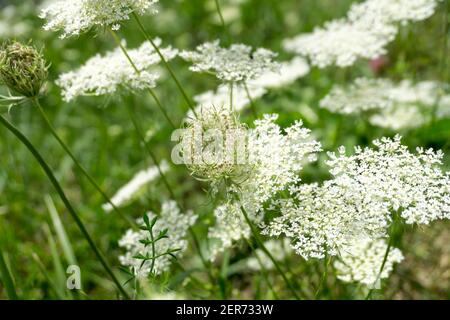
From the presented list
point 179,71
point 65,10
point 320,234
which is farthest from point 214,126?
point 179,71

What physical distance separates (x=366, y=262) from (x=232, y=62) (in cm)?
102

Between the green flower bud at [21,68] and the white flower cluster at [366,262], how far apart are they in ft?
4.55

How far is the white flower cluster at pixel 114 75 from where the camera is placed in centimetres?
250

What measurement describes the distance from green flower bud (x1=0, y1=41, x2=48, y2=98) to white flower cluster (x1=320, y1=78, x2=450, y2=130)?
182cm

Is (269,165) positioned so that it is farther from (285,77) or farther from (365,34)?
(285,77)

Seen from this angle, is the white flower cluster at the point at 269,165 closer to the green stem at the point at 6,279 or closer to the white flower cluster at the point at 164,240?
the white flower cluster at the point at 164,240

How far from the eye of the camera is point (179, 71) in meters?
5.61

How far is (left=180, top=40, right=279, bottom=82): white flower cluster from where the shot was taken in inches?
95.8

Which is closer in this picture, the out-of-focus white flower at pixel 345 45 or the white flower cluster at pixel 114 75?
the white flower cluster at pixel 114 75

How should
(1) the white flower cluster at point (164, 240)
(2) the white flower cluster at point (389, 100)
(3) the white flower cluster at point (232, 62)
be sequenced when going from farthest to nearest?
1. (2) the white flower cluster at point (389, 100)
2. (1) the white flower cluster at point (164, 240)
3. (3) the white flower cluster at point (232, 62)

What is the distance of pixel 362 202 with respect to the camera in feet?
6.33

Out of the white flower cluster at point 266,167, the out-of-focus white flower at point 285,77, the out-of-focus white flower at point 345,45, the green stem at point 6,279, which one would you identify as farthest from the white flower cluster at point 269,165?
the out-of-focus white flower at point 285,77

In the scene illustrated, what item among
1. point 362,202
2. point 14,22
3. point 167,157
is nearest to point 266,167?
point 362,202
